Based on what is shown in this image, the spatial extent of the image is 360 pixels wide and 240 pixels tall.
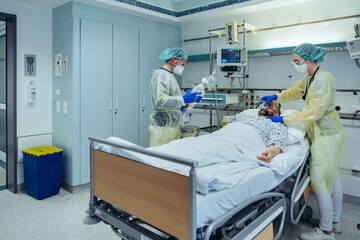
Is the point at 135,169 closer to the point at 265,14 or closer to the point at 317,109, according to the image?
the point at 317,109

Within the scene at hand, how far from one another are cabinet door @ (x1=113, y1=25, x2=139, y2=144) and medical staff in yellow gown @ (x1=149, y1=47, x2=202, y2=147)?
3.28 ft

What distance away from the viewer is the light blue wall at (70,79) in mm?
3443

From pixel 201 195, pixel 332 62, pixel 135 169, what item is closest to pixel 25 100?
pixel 135 169

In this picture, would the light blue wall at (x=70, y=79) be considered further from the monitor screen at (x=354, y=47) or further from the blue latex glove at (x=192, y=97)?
the monitor screen at (x=354, y=47)

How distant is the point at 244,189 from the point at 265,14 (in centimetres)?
290

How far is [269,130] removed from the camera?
106 inches

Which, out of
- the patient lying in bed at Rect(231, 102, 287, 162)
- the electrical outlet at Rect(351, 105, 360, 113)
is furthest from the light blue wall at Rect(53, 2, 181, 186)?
the electrical outlet at Rect(351, 105, 360, 113)

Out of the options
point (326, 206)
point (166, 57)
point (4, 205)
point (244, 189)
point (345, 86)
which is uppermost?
point (166, 57)

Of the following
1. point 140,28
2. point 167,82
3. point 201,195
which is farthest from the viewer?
point 140,28

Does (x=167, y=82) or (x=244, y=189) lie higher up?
(x=167, y=82)

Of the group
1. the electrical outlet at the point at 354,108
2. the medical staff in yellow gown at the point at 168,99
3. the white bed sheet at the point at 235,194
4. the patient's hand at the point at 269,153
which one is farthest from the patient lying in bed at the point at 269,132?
the electrical outlet at the point at 354,108

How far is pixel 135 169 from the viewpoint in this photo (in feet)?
5.57

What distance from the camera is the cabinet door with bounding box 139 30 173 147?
13.9ft

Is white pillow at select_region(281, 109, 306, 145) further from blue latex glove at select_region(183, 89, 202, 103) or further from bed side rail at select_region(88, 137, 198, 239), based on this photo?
bed side rail at select_region(88, 137, 198, 239)
